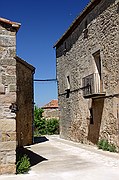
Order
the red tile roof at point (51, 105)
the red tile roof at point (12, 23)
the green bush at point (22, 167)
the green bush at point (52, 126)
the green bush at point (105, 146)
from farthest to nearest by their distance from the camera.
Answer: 1. the red tile roof at point (51, 105)
2. the green bush at point (52, 126)
3. the green bush at point (105, 146)
4. the red tile roof at point (12, 23)
5. the green bush at point (22, 167)

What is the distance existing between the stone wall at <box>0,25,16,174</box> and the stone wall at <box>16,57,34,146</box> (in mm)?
6192

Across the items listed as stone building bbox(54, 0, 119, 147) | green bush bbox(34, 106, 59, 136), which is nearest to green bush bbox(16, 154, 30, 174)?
stone building bbox(54, 0, 119, 147)

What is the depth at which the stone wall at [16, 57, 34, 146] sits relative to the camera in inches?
520

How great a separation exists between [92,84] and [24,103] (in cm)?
402

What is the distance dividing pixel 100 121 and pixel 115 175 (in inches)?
240

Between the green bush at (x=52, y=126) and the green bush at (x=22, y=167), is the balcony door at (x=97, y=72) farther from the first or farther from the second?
the green bush at (x=52, y=126)

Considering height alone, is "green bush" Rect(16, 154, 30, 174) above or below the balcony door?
below

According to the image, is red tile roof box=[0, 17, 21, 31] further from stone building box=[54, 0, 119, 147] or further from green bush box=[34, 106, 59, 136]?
green bush box=[34, 106, 59, 136]

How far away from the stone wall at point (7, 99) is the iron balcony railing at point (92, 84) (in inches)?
240

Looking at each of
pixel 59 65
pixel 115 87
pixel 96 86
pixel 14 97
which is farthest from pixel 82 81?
pixel 14 97

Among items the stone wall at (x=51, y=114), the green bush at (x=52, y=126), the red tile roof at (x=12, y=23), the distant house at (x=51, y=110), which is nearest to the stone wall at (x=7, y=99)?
the red tile roof at (x=12, y=23)

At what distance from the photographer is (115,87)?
10617mm

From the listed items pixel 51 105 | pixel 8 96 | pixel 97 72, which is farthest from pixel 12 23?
pixel 51 105

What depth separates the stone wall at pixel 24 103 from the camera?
1320 cm
